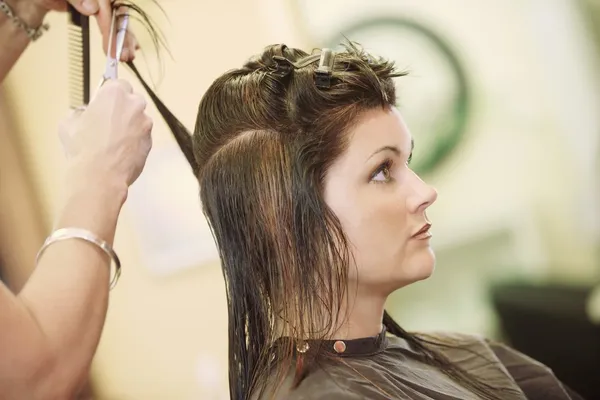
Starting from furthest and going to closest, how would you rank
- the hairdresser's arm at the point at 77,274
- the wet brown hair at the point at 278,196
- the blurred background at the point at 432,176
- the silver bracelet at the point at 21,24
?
Answer: the blurred background at the point at 432,176 < the silver bracelet at the point at 21,24 < the wet brown hair at the point at 278,196 < the hairdresser's arm at the point at 77,274

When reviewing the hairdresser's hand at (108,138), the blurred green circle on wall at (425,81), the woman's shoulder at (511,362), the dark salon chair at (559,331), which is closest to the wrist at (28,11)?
the hairdresser's hand at (108,138)

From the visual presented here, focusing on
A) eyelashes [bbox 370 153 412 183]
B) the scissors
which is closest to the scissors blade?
the scissors

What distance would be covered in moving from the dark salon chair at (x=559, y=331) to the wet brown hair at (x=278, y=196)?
1527 millimetres

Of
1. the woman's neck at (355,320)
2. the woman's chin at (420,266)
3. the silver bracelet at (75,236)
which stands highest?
the silver bracelet at (75,236)

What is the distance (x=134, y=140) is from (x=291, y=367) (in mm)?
392

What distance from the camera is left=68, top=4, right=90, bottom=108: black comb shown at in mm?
978

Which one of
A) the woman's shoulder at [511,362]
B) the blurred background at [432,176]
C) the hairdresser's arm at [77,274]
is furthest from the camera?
the blurred background at [432,176]

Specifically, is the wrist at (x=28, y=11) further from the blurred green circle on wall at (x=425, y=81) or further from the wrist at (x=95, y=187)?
the blurred green circle on wall at (x=425, y=81)

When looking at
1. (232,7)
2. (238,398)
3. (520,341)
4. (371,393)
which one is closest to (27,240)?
(232,7)

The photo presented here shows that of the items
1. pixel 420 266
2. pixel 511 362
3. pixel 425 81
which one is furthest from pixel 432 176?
pixel 420 266

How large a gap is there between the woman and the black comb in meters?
0.20

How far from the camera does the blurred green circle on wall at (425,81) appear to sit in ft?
7.47

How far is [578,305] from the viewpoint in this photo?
217cm

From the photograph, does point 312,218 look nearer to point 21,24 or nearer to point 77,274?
point 77,274
